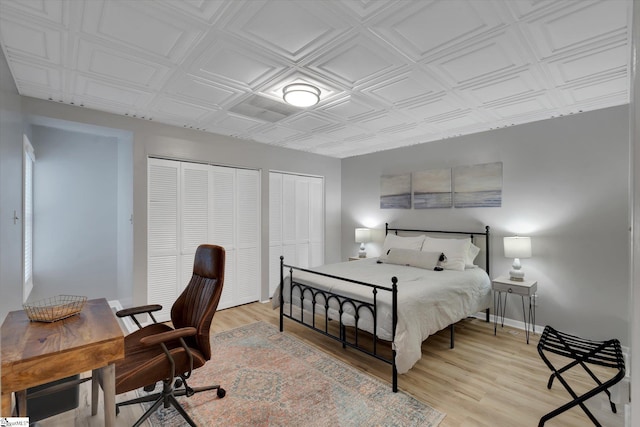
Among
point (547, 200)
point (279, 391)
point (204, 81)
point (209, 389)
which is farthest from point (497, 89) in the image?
point (209, 389)

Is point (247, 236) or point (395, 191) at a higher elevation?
point (395, 191)

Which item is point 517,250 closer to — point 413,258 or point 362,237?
point 413,258

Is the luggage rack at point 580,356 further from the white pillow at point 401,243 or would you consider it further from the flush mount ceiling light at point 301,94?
the flush mount ceiling light at point 301,94

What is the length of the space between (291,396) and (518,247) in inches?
117

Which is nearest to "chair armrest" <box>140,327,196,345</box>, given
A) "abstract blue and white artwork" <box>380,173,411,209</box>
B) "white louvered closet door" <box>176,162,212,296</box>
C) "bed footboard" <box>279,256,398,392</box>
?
"bed footboard" <box>279,256,398,392</box>

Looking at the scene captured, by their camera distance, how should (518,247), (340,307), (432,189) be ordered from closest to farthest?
(340,307), (518,247), (432,189)

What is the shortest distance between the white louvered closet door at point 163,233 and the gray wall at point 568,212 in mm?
3923

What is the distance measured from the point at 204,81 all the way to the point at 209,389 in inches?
101

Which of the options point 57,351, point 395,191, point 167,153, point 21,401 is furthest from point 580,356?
point 167,153

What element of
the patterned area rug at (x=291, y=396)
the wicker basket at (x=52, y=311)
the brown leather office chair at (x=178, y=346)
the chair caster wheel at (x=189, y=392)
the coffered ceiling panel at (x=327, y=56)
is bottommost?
the patterned area rug at (x=291, y=396)

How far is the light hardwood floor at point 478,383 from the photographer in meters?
2.09

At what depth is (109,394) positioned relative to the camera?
1581mm

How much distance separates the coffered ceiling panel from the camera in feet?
5.70

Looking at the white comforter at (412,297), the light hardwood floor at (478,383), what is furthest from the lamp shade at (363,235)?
the light hardwood floor at (478,383)
